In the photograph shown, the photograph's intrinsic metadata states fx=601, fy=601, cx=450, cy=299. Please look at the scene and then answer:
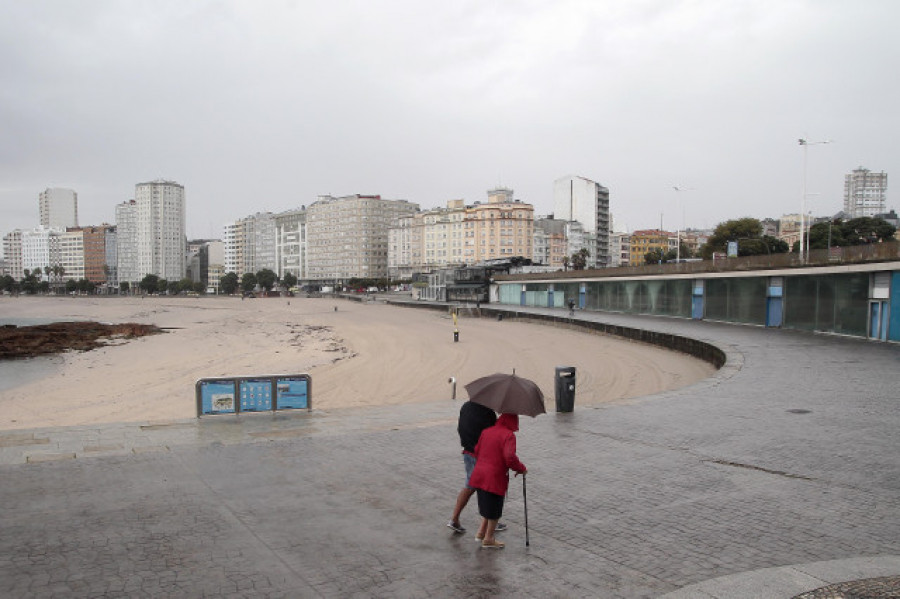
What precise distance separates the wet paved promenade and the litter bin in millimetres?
539

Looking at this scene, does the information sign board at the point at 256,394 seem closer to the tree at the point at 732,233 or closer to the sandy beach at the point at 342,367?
the sandy beach at the point at 342,367

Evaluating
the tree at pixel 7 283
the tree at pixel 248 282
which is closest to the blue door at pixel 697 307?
the tree at pixel 248 282

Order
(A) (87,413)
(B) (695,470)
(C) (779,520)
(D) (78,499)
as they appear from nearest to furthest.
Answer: (C) (779,520) → (D) (78,499) → (B) (695,470) → (A) (87,413)

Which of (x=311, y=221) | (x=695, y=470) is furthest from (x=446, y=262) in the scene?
(x=695, y=470)

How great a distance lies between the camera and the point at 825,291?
25797 mm

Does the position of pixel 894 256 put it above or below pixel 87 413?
above

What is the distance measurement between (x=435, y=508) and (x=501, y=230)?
136568mm

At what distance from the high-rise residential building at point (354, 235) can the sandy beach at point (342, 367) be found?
470ft

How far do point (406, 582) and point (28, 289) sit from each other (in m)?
225

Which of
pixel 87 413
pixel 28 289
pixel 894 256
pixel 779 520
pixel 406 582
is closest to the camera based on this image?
pixel 406 582

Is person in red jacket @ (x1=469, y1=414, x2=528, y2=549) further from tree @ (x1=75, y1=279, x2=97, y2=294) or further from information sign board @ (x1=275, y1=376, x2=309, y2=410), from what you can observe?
tree @ (x1=75, y1=279, x2=97, y2=294)

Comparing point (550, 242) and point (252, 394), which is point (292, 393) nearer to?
point (252, 394)

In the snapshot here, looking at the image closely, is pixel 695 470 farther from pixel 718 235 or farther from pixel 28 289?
pixel 28 289

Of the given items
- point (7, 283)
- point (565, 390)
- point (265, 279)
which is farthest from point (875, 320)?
point (7, 283)
